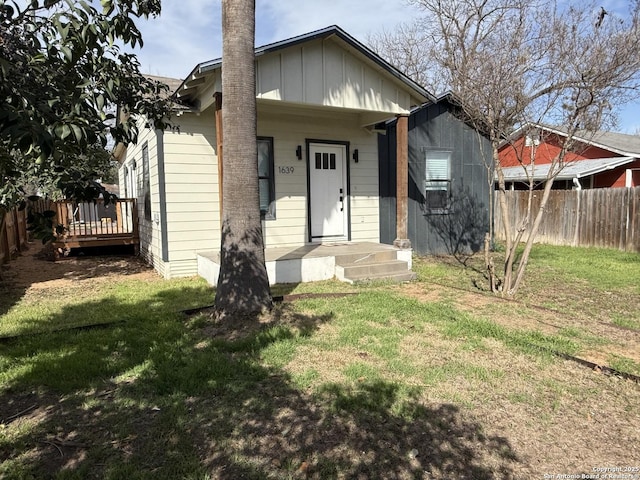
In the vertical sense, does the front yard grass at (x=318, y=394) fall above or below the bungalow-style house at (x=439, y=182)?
below

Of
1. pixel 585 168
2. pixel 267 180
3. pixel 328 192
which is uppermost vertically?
pixel 585 168

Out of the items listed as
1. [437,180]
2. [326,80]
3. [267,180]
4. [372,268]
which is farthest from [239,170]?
[437,180]

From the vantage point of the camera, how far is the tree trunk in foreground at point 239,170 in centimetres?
457

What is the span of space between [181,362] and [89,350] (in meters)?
1.02

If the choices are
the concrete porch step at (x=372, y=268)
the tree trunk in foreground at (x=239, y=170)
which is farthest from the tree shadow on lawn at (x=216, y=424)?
the concrete porch step at (x=372, y=268)

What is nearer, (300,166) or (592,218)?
(300,166)

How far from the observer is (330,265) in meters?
7.23

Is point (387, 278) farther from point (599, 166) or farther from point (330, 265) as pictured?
point (599, 166)

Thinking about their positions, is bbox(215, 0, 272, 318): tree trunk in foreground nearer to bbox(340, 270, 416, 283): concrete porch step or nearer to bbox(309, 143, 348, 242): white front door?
bbox(340, 270, 416, 283): concrete porch step

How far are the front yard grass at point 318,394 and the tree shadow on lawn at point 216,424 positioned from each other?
11 millimetres

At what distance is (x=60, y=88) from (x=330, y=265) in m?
5.41

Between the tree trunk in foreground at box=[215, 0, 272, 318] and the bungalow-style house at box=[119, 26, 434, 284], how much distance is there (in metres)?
1.75

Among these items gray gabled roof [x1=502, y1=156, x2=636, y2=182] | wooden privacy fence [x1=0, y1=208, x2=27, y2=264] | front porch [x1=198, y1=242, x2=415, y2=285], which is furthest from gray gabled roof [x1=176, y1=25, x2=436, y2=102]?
gray gabled roof [x1=502, y1=156, x2=636, y2=182]

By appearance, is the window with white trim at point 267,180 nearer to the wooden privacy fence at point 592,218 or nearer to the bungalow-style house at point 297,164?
the bungalow-style house at point 297,164
